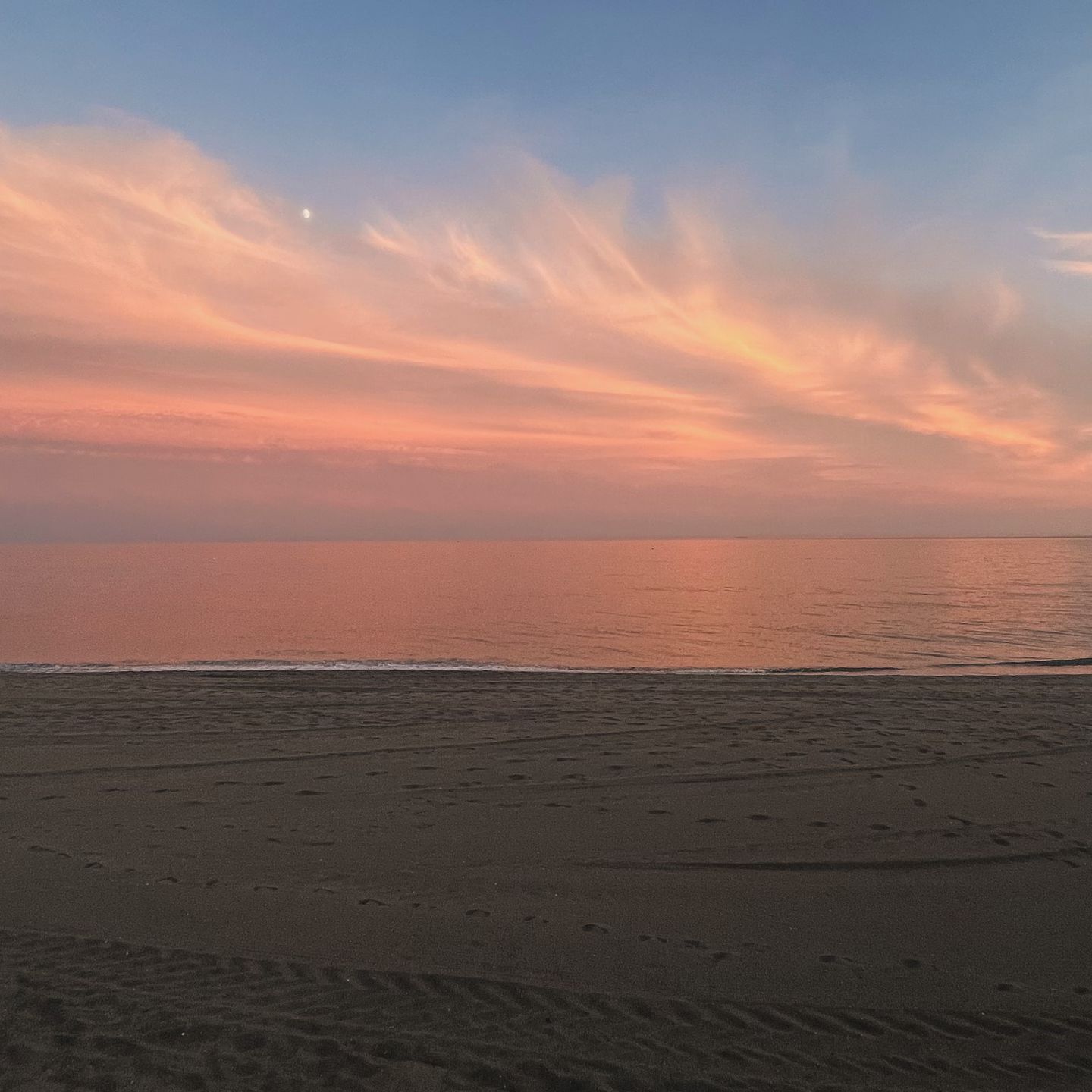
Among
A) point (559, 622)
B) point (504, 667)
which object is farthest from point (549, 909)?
point (559, 622)

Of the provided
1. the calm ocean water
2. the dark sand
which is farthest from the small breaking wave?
the dark sand

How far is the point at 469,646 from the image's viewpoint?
2969 cm

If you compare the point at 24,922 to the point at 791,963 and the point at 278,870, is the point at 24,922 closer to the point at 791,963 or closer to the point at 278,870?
the point at 278,870

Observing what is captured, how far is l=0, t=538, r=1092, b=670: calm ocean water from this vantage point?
26.0 meters

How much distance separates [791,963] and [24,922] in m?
6.37

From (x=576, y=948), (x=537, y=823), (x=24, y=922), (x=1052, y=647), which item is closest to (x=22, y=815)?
(x=24, y=922)

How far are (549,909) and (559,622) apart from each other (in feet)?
105

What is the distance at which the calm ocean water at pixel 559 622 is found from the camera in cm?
2598

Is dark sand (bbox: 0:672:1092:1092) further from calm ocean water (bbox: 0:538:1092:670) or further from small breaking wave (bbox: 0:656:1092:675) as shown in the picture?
calm ocean water (bbox: 0:538:1092:670)

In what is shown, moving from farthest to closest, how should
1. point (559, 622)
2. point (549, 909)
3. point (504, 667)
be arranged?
1. point (559, 622)
2. point (504, 667)
3. point (549, 909)

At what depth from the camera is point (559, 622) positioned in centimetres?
3850

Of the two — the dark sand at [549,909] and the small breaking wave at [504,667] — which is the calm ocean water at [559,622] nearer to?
the small breaking wave at [504,667]

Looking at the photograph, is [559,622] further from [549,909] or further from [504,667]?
[549,909]

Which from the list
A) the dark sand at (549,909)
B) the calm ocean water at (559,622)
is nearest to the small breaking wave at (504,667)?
the calm ocean water at (559,622)
